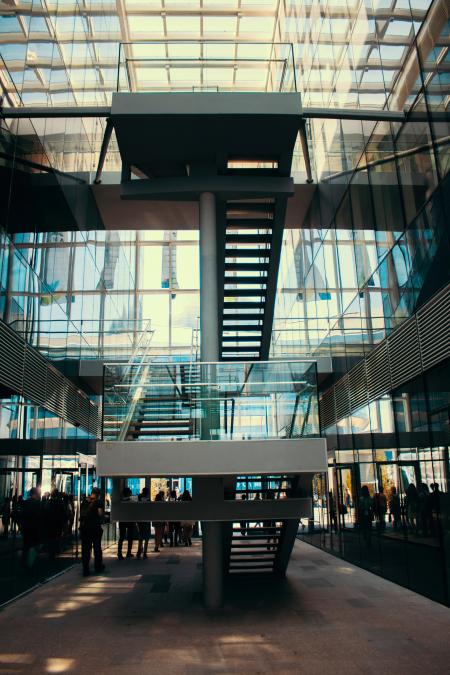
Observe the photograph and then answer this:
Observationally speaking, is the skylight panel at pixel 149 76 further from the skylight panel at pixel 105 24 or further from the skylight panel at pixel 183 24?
the skylight panel at pixel 183 24

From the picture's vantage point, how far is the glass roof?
35.2 ft

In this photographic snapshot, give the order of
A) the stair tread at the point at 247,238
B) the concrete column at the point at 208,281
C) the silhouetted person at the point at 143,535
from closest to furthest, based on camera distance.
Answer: the concrete column at the point at 208,281
the stair tread at the point at 247,238
the silhouetted person at the point at 143,535

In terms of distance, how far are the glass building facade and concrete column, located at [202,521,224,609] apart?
311 centimetres

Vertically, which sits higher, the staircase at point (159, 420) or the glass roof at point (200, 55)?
the glass roof at point (200, 55)

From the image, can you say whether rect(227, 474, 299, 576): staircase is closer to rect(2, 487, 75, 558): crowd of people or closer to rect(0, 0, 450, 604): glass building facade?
rect(0, 0, 450, 604): glass building facade

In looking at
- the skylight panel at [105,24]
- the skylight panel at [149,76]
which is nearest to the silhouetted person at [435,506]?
the skylight panel at [149,76]

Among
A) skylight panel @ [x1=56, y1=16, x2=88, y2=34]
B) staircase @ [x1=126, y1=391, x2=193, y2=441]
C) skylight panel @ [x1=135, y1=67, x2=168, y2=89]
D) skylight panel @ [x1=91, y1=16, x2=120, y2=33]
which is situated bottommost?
staircase @ [x1=126, y1=391, x2=193, y2=441]

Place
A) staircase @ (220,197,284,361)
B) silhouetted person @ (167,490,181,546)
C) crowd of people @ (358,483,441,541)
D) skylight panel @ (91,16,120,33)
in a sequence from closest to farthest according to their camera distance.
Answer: crowd of people @ (358,483,441,541) → staircase @ (220,197,284,361) → skylight panel @ (91,16,120,33) → silhouetted person @ (167,490,181,546)

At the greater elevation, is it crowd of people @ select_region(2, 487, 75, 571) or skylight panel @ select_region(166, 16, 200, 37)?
skylight panel @ select_region(166, 16, 200, 37)

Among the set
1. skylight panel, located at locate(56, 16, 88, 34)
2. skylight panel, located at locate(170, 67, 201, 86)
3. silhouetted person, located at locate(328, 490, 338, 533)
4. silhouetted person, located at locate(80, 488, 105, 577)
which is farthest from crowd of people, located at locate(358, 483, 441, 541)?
skylight panel, located at locate(56, 16, 88, 34)

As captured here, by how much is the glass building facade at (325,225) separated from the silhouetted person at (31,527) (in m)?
0.41

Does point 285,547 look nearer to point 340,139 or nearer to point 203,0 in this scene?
point 340,139

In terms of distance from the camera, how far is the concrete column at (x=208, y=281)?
11.6 m

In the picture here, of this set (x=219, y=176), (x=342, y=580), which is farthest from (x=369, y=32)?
(x=342, y=580)
